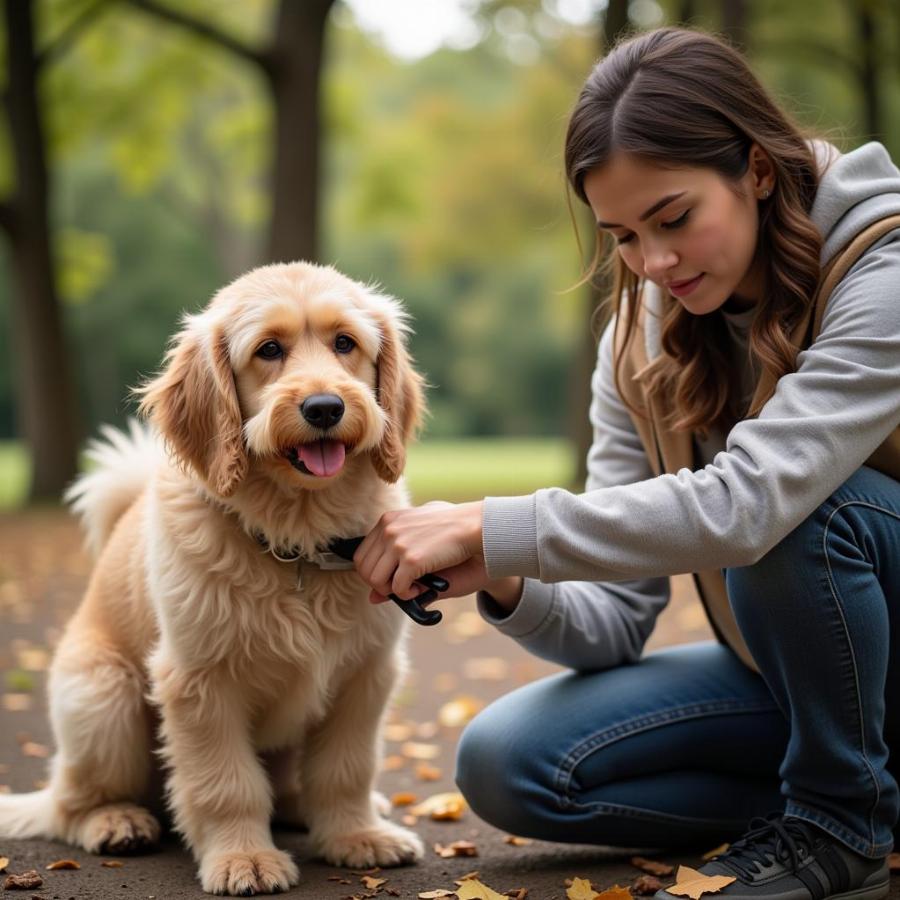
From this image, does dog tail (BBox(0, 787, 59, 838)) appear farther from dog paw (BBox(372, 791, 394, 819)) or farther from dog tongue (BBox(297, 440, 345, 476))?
dog tongue (BBox(297, 440, 345, 476))

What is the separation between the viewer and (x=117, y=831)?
11.1 ft

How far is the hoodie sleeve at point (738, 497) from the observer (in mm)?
2707

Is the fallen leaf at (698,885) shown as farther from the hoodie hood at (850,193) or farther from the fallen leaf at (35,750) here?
the fallen leaf at (35,750)

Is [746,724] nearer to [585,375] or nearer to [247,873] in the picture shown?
[247,873]

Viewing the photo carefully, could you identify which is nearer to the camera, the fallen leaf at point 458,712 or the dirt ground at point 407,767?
the dirt ground at point 407,767

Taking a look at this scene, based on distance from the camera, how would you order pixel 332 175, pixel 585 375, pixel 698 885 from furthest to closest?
pixel 332 175 < pixel 585 375 < pixel 698 885

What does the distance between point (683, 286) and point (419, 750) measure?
230 centimetres

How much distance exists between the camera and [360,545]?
3.06m

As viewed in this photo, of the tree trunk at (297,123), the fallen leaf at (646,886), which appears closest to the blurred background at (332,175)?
the tree trunk at (297,123)

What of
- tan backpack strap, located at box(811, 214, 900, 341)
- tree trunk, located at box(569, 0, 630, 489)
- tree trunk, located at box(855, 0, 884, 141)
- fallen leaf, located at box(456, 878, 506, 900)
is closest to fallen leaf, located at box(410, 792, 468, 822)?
fallen leaf, located at box(456, 878, 506, 900)

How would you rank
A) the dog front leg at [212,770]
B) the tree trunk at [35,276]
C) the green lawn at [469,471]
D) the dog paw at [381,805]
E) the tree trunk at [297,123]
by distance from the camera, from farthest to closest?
the green lawn at [469,471] → the tree trunk at [35,276] → the tree trunk at [297,123] → the dog paw at [381,805] → the dog front leg at [212,770]

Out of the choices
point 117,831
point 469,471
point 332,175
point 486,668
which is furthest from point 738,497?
point 332,175

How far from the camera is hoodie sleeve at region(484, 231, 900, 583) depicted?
8.88 ft

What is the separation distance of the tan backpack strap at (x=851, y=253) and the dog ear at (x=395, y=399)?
3.60 feet
